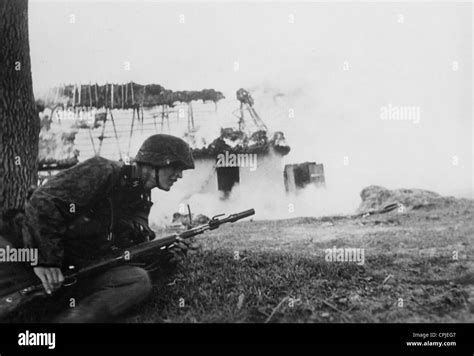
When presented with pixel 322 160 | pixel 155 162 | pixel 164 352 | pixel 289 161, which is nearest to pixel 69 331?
pixel 164 352

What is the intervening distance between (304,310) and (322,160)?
1.38 m

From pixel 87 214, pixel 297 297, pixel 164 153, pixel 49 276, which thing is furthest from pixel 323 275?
pixel 49 276

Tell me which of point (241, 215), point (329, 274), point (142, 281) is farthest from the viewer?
point (241, 215)

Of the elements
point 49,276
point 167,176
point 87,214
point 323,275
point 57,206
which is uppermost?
point 167,176

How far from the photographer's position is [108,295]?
3441mm

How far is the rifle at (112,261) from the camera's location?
3.38 metres

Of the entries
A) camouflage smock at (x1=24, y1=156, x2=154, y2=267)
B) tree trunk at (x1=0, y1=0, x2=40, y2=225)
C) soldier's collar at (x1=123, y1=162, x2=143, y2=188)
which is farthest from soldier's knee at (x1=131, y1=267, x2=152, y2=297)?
tree trunk at (x1=0, y1=0, x2=40, y2=225)

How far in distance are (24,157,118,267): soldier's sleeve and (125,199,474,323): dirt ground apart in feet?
2.93

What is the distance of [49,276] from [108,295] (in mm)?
475

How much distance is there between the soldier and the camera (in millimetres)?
3154

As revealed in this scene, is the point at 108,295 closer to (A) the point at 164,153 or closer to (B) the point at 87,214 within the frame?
(B) the point at 87,214

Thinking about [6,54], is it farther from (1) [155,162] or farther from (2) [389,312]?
(2) [389,312]

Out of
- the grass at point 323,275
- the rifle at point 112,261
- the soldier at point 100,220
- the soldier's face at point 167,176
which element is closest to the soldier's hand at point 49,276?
the soldier at point 100,220

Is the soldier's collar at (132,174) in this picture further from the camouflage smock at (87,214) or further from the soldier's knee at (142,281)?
the soldier's knee at (142,281)
